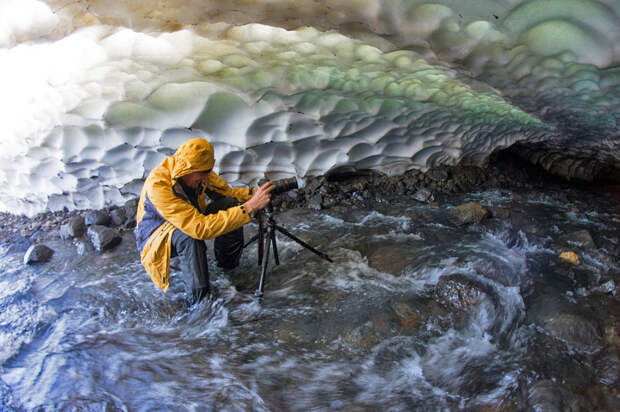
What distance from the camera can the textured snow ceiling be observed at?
6.65 ft

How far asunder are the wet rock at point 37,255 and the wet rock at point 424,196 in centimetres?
407

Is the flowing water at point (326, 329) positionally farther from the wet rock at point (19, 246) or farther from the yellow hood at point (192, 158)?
the yellow hood at point (192, 158)

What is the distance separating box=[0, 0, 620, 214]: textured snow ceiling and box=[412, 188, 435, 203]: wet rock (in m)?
0.40

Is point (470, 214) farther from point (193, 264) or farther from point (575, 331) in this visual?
Answer: point (193, 264)

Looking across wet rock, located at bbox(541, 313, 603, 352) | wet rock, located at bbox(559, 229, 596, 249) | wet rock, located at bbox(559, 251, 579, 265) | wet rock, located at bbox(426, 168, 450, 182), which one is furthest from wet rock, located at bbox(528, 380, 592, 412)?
wet rock, located at bbox(426, 168, 450, 182)

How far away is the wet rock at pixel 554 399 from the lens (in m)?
1.56

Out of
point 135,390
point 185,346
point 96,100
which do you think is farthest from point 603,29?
point 96,100

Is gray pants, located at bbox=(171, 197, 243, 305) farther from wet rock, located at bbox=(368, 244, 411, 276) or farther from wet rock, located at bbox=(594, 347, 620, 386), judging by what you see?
wet rock, located at bbox=(594, 347, 620, 386)

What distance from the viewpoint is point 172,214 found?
6.83 ft

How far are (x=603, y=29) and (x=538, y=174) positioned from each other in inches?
174

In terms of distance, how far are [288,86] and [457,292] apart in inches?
83.0

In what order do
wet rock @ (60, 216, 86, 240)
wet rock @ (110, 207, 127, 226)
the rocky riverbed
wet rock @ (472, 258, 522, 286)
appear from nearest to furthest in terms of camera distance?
the rocky riverbed < wet rock @ (472, 258, 522, 286) < wet rock @ (60, 216, 86, 240) < wet rock @ (110, 207, 127, 226)

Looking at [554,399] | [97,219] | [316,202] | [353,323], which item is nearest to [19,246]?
[97,219]

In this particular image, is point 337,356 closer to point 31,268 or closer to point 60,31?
point 60,31
